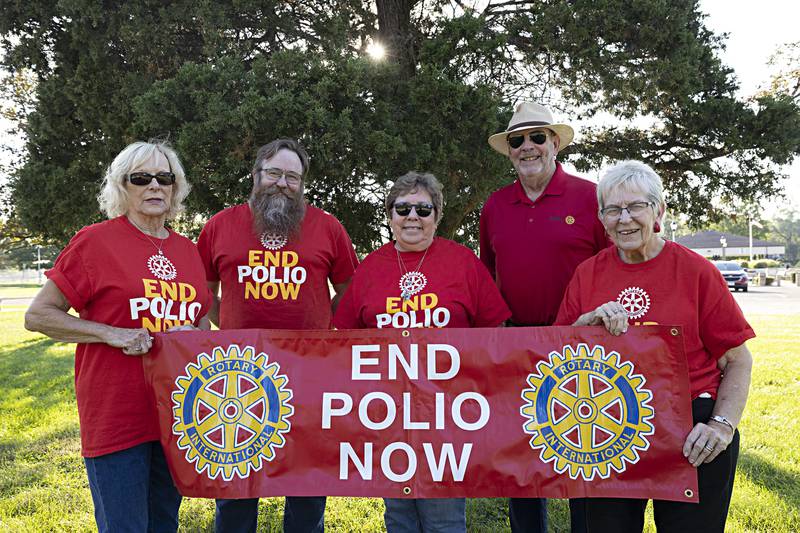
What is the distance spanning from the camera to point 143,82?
26.1 feet

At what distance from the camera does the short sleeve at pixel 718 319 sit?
2604mm

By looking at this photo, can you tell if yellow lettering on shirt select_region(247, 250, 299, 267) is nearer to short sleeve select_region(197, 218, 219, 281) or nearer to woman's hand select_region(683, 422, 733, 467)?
short sleeve select_region(197, 218, 219, 281)

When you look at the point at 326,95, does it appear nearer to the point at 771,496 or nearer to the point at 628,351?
the point at 628,351

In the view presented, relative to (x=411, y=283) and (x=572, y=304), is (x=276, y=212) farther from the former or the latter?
(x=572, y=304)

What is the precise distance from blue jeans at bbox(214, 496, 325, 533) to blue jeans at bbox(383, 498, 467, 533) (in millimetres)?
534

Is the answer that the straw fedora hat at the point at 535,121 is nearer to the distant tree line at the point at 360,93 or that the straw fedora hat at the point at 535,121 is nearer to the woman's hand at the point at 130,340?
the woman's hand at the point at 130,340

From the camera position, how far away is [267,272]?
3.66 metres

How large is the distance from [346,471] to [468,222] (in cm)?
694

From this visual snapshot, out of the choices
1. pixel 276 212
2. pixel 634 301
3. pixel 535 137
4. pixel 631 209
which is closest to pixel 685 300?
pixel 634 301

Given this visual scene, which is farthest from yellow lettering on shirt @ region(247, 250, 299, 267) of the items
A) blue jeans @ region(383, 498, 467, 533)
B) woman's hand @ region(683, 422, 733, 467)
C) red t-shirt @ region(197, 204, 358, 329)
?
woman's hand @ region(683, 422, 733, 467)

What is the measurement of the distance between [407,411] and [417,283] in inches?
27.9

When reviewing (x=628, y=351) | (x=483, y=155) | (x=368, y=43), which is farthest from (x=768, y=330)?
(x=628, y=351)

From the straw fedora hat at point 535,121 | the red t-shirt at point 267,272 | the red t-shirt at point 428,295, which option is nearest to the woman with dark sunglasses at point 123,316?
the red t-shirt at point 267,272

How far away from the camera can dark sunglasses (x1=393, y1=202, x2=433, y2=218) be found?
338 centimetres
